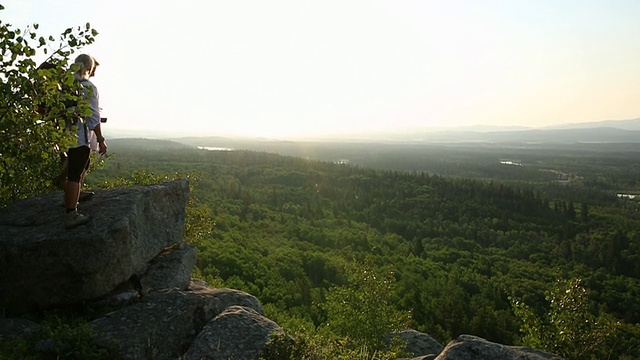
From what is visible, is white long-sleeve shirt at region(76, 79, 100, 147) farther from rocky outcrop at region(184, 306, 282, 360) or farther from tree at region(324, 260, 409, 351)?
tree at region(324, 260, 409, 351)

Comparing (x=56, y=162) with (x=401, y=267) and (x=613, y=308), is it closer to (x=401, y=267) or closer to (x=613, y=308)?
(x=401, y=267)

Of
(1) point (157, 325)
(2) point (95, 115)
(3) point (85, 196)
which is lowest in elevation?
(1) point (157, 325)

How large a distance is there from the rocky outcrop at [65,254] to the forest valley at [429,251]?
8.70m

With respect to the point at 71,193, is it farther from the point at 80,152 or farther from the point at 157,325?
the point at 157,325

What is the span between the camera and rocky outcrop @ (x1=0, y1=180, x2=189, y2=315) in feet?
37.0

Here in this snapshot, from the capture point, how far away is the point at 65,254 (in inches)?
444

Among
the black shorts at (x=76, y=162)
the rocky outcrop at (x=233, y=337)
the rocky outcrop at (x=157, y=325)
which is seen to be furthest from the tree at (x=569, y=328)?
the black shorts at (x=76, y=162)

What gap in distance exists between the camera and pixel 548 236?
121 m

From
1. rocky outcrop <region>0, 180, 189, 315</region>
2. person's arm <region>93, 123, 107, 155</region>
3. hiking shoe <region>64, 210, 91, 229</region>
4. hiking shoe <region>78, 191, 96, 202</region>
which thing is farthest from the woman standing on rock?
hiking shoe <region>78, 191, 96, 202</region>

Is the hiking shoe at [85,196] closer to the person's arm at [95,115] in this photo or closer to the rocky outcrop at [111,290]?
the rocky outcrop at [111,290]

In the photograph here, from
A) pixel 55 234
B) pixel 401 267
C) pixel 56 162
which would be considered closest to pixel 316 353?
pixel 55 234

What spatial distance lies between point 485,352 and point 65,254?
11269 mm

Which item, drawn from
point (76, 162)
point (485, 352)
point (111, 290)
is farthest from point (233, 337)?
Result: point (485, 352)

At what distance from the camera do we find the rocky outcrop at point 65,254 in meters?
11.3
